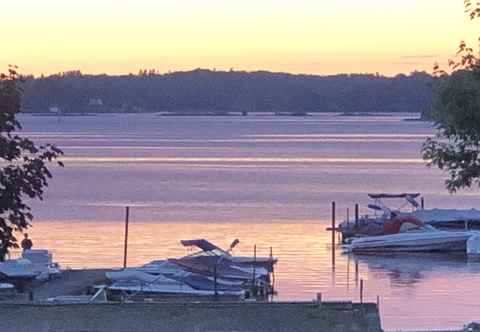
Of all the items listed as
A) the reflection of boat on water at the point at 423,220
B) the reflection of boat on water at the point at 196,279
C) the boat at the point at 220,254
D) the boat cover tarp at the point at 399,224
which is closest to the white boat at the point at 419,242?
the boat cover tarp at the point at 399,224

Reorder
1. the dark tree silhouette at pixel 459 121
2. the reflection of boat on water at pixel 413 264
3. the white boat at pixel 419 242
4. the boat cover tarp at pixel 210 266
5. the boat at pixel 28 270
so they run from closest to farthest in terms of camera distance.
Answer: the dark tree silhouette at pixel 459 121, the boat at pixel 28 270, the boat cover tarp at pixel 210 266, the reflection of boat on water at pixel 413 264, the white boat at pixel 419 242

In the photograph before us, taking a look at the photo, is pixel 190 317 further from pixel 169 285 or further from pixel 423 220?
pixel 423 220

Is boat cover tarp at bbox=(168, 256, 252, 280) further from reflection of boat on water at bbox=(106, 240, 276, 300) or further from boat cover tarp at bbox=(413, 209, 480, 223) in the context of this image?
boat cover tarp at bbox=(413, 209, 480, 223)

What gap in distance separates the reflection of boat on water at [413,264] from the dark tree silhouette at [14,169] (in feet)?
66.4

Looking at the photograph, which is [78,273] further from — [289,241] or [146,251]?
[289,241]

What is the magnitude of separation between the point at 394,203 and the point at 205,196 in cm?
1021

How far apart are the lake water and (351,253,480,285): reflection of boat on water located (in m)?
0.06

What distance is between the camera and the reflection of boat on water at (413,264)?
127 ft

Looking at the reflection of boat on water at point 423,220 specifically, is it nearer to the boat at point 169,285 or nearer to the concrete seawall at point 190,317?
the boat at point 169,285

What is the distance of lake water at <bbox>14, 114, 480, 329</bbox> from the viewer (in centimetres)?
3456

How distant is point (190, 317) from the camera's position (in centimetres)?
1917

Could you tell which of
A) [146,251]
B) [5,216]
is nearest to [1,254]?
[5,216]

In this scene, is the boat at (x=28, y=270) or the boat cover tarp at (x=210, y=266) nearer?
the boat at (x=28, y=270)

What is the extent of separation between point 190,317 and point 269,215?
39.1 meters
